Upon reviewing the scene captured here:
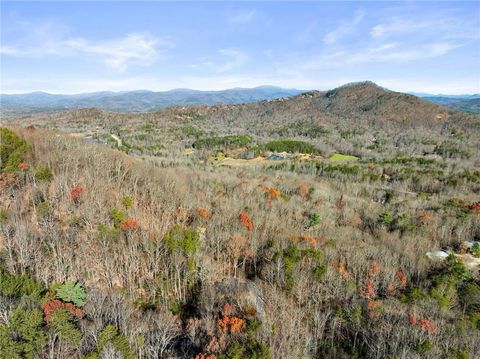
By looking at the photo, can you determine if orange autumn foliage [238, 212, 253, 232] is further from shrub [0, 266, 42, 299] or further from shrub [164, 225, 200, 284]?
shrub [0, 266, 42, 299]

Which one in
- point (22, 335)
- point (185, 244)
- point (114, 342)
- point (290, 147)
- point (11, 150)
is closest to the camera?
point (22, 335)

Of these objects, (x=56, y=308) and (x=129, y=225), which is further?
(x=129, y=225)

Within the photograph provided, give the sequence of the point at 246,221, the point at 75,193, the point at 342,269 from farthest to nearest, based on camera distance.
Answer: the point at 246,221, the point at 75,193, the point at 342,269

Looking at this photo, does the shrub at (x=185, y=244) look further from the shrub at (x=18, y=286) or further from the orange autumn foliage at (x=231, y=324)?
the shrub at (x=18, y=286)

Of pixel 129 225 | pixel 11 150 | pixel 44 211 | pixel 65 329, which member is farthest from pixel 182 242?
pixel 11 150

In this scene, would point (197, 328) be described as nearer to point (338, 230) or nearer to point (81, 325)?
point (81, 325)

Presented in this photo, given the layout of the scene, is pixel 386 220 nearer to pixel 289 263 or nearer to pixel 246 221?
pixel 246 221

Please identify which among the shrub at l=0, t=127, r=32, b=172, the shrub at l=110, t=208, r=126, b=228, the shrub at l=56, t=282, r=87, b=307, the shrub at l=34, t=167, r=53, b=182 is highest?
the shrub at l=0, t=127, r=32, b=172

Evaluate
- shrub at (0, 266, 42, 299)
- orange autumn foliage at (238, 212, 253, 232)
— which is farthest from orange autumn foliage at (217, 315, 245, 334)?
orange autumn foliage at (238, 212, 253, 232)
